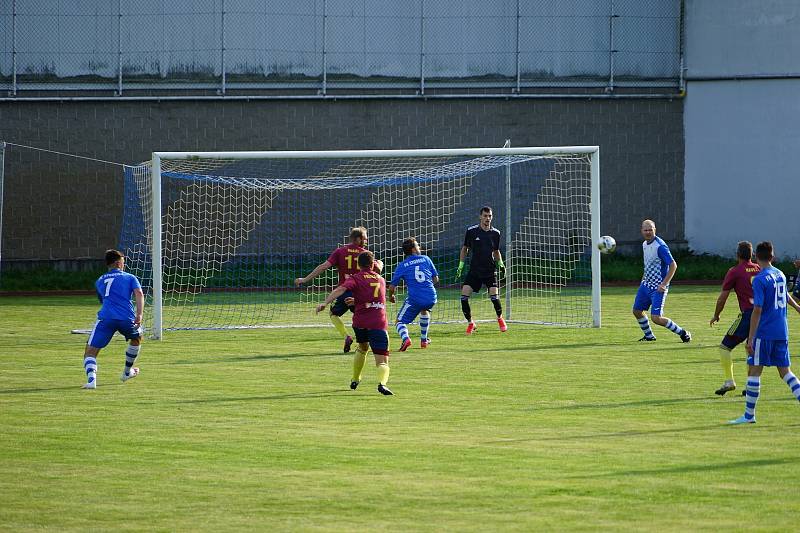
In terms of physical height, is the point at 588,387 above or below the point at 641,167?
below

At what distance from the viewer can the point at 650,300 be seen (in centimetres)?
1892

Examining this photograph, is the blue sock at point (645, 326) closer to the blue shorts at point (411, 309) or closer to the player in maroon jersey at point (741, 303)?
the blue shorts at point (411, 309)

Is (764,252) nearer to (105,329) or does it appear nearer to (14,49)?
(105,329)

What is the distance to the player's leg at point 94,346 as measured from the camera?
14688 millimetres

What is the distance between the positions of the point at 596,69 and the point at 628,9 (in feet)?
6.57

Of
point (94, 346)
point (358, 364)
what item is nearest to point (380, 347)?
point (358, 364)

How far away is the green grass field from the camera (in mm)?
8672

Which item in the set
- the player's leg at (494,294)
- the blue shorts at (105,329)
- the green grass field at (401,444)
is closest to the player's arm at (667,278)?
the green grass field at (401,444)

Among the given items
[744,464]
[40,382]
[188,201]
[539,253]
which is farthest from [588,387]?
[188,201]

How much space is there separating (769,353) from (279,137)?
73.6ft

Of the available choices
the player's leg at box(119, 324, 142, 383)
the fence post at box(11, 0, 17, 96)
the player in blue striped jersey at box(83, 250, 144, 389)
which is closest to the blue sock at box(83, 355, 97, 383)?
the player in blue striped jersey at box(83, 250, 144, 389)

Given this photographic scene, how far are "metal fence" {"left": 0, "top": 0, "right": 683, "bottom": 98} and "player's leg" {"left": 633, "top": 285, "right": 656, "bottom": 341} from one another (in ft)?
51.5

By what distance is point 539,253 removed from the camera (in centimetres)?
2944

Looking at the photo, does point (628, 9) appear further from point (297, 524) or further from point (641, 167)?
point (297, 524)
